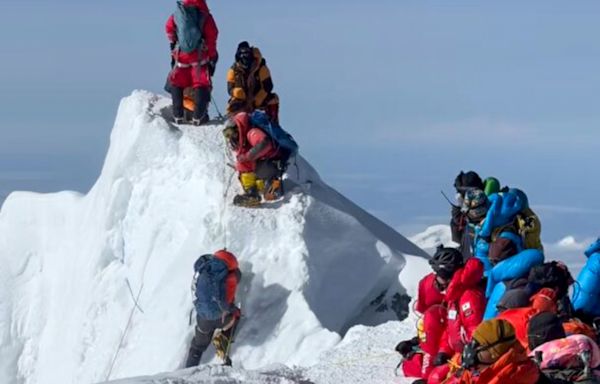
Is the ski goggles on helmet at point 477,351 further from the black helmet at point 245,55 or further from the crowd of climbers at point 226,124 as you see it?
the black helmet at point 245,55

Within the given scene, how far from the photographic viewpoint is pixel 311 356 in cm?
1281

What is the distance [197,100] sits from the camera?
51.8 feet

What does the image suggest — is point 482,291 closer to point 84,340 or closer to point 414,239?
point 84,340

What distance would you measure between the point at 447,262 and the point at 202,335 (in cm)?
435

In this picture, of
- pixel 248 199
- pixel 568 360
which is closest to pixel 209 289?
pixel 248 199

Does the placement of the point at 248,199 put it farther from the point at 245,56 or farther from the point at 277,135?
the point at 245,56

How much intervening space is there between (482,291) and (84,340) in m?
7.47

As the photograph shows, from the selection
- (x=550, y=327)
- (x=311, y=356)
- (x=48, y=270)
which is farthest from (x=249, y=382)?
(x=48, y=270)

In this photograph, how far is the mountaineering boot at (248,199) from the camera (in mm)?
14398

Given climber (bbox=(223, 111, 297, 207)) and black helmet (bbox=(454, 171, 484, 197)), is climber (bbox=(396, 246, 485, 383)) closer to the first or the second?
black helmet (bbox=(454, 171, 484, 197))

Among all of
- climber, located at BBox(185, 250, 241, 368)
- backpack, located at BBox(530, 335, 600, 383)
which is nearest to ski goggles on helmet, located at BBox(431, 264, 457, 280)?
backpack, located at BBox(530, 335, 600, 383)

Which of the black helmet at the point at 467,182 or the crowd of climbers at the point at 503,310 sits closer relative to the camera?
the crowd of climbers at the point at 503,310

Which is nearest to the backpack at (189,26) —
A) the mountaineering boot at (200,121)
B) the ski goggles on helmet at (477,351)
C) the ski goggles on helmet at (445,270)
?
the mountaineering boot at (200,121)

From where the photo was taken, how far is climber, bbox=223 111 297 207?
46.4 ft
